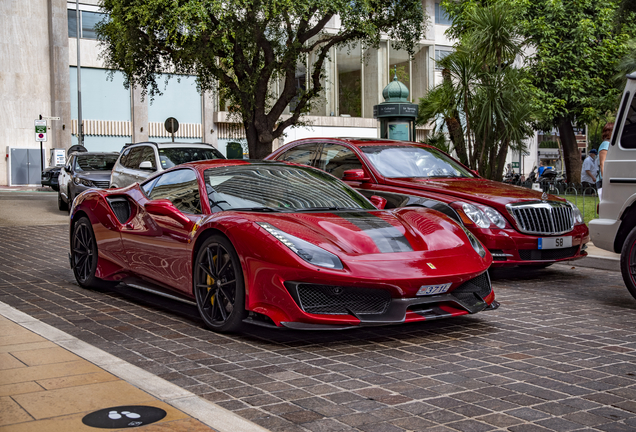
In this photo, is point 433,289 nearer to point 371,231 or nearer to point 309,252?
point 371,231

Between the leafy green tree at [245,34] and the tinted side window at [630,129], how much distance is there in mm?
12167

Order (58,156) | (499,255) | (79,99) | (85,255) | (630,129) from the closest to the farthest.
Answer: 1. (630,129)
2. (85,255)
3. (499,255)
4. (58,156)
5. (79,99)

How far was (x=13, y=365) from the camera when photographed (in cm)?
448

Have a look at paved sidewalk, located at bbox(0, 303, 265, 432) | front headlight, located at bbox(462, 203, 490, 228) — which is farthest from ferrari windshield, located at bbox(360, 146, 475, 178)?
paved sidewalk, located at bbox(0, 303, 265, 432)

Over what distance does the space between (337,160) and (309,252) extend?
15.4ft

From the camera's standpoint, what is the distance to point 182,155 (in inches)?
573

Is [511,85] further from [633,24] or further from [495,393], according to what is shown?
[633,24]

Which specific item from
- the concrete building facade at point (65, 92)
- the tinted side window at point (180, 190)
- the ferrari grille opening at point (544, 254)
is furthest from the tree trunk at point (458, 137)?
the concrete building facade at point (65, 92)

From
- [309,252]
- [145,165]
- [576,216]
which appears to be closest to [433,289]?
[309,252]

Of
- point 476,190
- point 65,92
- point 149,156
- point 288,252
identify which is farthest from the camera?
point 65,92

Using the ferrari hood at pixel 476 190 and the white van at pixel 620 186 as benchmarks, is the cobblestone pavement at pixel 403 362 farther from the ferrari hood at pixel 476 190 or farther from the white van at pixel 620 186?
the ferrari hood at pixel 476 190

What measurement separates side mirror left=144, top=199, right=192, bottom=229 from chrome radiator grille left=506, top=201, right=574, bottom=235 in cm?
371

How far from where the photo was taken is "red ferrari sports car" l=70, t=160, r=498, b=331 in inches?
195

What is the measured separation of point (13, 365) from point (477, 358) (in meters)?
2.88
